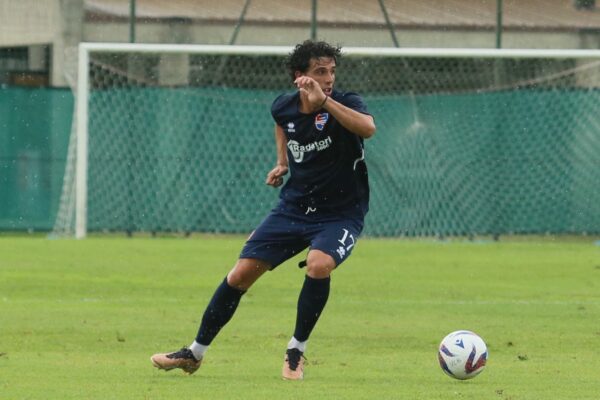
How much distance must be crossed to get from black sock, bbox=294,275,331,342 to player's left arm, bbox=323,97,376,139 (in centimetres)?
90

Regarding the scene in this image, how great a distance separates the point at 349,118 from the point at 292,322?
13.0ft

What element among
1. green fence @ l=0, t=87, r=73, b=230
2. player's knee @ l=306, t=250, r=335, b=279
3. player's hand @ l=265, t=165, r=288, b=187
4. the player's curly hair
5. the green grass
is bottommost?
green fence @ l=0, t=87, r=73, b=230

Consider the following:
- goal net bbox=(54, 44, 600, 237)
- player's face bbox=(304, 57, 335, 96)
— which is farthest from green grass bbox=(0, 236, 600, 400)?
goal net bbox=(54, 44, 600, 237)

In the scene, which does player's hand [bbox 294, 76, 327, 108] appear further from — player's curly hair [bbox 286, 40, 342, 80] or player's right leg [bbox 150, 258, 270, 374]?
player's right leg [bbox 150, 258, 270, 374]

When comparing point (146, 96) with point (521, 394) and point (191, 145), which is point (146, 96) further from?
point (521, 394)

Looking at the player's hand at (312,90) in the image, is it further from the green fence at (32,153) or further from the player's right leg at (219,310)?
the green fence at (32,153)

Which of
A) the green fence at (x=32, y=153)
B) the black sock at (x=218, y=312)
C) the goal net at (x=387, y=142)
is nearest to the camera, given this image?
the black sock at (x=218, y=312)

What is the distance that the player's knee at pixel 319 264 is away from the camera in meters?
8.34

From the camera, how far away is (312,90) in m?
8.22

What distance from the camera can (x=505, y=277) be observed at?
55.0 ft


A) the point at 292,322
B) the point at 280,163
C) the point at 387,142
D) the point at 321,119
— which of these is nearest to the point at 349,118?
the point at 321,119

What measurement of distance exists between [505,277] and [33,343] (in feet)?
25.6

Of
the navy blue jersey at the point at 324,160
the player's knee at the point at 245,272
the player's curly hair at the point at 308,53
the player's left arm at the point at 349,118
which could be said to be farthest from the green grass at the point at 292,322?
the player's curly hair at the point at 308,53

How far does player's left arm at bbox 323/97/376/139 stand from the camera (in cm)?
823
